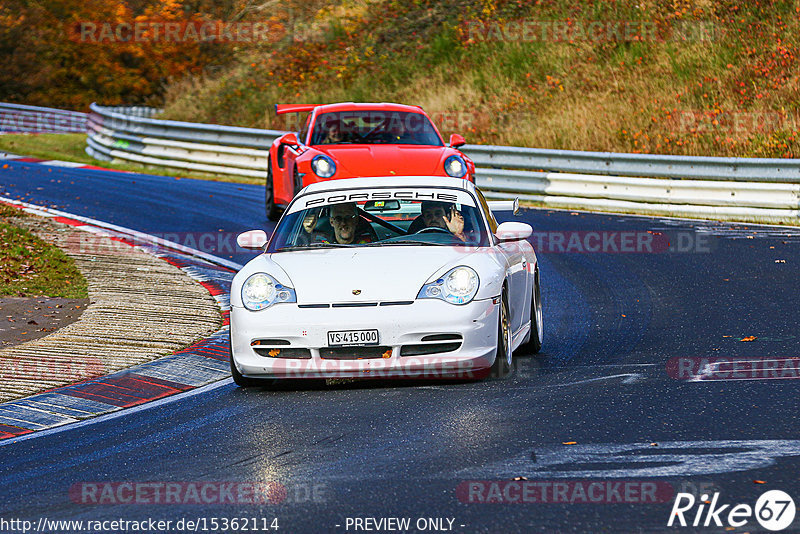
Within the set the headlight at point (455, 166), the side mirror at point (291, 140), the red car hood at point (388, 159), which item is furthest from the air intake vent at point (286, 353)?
the side mirror at point (291, 140)

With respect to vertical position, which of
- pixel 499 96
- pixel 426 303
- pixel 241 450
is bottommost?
pixel 241 450

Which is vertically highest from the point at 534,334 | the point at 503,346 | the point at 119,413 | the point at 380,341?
the point at 380,341

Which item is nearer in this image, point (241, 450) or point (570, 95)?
point (241, 450)

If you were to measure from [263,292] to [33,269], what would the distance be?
615cm

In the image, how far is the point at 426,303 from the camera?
25.9 feet

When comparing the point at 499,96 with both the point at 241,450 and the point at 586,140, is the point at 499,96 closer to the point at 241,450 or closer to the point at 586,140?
the point at 586,140

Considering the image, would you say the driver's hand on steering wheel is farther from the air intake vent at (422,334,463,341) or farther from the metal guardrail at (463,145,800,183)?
the metal guardrail at (463,145,800,183)

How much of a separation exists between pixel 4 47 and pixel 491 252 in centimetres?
4501

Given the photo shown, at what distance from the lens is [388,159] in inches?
592

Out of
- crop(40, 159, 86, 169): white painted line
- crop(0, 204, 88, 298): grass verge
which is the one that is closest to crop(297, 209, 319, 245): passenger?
crop(0, 204, 88, 298): grass verge

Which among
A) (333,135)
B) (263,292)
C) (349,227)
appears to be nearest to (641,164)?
(333,135)

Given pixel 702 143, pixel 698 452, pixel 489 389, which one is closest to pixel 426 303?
pixel 489 389

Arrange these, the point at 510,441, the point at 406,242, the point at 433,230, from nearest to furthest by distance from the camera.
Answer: the point at 510,441
the point at 406,242
the point at 433,230

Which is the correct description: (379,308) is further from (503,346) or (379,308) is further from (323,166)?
(323,166)
